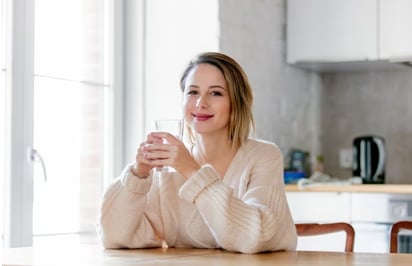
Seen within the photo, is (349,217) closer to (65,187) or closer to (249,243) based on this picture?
(65,187)

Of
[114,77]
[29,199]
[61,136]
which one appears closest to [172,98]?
[114,77]

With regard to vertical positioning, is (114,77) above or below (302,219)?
above

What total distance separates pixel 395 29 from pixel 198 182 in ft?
6.77

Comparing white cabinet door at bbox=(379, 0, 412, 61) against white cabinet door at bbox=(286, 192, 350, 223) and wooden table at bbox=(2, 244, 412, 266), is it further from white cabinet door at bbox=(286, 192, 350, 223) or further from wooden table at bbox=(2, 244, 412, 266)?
wooden table at bbox=(2, 244, 412, 266)

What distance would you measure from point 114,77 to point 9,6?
745mm

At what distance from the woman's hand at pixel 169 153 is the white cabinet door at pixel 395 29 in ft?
6.53

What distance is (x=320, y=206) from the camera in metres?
3.66

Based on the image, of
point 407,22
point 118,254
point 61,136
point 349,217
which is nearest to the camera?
point 118,254

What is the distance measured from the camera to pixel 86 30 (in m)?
3.54

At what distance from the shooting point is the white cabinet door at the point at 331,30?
13.0 feet

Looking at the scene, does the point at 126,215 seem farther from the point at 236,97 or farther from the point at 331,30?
the point at 331,30

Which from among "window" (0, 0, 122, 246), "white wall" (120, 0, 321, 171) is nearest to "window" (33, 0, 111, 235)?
"window" (0, 0, 122, 246)

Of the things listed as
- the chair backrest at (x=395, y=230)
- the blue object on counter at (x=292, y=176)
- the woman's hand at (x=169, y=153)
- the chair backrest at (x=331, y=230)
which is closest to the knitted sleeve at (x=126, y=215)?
the woman's hand at (x=169, y=153)

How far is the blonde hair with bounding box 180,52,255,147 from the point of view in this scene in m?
2.43
